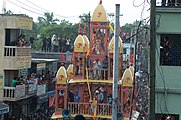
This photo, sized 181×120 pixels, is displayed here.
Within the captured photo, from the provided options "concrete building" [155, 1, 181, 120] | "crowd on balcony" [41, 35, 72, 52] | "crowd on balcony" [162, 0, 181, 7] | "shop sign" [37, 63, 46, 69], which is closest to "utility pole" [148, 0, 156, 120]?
"concrete building" [155, 1, 181, 120]

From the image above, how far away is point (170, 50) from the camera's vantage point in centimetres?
1145

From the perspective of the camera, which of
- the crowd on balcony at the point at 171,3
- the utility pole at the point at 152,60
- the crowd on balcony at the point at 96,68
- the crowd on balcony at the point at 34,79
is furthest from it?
the crowd on balcony at the point at 34,79

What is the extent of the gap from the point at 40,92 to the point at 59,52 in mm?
7839

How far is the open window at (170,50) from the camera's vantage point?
1140 cm

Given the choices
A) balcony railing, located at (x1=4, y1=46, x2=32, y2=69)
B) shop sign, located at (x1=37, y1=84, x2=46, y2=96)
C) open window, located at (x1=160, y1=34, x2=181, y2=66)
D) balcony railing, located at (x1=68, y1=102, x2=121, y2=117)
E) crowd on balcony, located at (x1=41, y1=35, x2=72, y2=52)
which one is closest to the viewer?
open window, located at (x1=160, y1=34, x2=181, y2=66)

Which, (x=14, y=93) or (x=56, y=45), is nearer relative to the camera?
(x=14, y=93)

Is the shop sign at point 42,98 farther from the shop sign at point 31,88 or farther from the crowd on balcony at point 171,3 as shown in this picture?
the crowd on balcony at point 171,3

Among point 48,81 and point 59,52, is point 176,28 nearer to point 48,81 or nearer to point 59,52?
point 48,81

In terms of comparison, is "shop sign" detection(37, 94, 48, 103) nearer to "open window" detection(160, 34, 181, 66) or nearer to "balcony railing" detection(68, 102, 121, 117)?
"balcony railing" detection(68, 102, 121, 117)

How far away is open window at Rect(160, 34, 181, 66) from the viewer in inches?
449

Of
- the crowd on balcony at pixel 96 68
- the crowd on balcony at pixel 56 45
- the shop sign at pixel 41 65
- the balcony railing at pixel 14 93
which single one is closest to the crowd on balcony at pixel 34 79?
A: the balcony railing at pixel 14 93

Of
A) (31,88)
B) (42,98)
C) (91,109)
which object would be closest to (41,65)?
(42,98)

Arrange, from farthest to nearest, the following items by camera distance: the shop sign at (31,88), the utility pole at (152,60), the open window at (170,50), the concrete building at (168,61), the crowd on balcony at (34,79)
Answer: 1. the shop sign at (31,88)
2. the crowd on balcony at (34,79)
3. the open window at (170,50)
4. the concrete building at (168,61)
5. the utility pole at (152,60)

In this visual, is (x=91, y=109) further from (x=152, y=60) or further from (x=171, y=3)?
(x=152, y=60)
